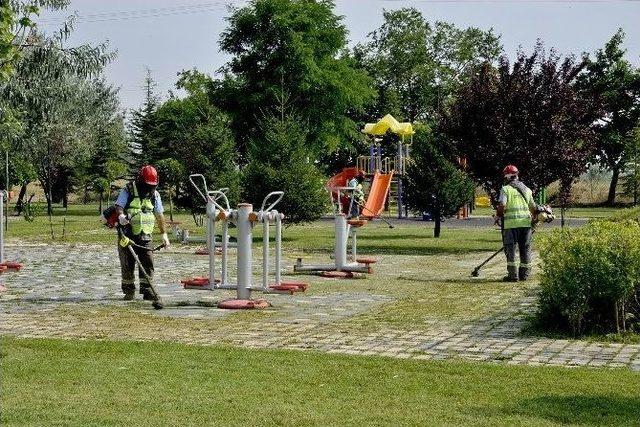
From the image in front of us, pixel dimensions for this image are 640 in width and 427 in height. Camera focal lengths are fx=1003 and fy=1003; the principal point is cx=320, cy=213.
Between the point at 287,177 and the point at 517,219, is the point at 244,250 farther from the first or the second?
the point at 287,177

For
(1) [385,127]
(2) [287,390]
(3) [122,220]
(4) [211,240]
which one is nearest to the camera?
(2) [287,390]

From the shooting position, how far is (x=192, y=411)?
6.89m

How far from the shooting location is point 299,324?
11844 millimetres

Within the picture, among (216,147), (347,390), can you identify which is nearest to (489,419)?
(347,390)

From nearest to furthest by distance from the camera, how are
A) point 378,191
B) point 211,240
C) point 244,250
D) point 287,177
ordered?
point 244,250, point 211,240, point 287,177, point 378,191

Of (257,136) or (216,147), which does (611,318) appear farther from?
(257,136)

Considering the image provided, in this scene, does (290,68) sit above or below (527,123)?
above

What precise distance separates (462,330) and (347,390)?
153 inches

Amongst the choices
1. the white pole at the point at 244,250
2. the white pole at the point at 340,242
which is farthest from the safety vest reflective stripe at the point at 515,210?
the white pole at the point at 244,250

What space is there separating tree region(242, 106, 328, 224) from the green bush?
62.0ft

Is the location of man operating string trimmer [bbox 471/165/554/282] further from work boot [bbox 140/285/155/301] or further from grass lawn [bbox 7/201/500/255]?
grass lawn [bbox 7/201/500/255]

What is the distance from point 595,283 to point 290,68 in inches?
1908

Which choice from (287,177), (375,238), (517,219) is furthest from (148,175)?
(375,238)

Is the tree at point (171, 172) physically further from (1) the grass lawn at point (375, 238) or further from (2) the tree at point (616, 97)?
(2) the tree at point (616, 97)
